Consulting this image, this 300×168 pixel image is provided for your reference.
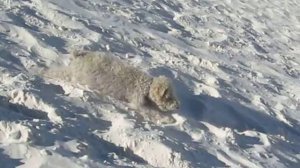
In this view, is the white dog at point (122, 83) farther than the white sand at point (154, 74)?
Yes

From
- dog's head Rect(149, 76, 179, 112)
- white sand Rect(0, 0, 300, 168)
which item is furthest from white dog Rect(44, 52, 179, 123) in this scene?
white sand Rect(0, 0, 300, 168)

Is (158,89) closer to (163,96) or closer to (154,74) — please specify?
(163,96)

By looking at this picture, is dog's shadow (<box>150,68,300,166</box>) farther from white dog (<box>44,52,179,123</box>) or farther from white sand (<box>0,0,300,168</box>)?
white dog (<box>44,52,179,123</box>)

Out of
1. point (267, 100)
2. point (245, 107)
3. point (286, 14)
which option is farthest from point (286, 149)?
point (286, 14)

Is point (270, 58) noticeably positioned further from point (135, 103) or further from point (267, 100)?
point (135, 103)

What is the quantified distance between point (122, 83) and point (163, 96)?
0.42m

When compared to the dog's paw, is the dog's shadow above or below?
below

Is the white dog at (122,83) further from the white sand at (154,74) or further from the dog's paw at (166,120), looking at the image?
the white sand at (154,74)

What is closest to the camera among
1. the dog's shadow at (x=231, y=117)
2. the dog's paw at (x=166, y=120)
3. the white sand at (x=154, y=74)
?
the white sand at (x=154, y=74)

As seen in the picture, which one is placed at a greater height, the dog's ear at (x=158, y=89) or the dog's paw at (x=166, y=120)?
the dog's ear at (x=158, y=89)

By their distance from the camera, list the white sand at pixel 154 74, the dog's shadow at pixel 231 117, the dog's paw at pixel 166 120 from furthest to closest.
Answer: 1. the dog's shadow at pixel 231 117
2. the dog's paw at pixel 166 120
3. the white sand at pixel 154 74

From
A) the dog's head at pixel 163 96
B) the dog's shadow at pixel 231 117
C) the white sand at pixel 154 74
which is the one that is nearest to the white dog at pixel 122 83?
the dog's head at pixel 163 96

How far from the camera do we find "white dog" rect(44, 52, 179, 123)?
19.4 feet

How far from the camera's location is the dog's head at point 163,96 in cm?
592
